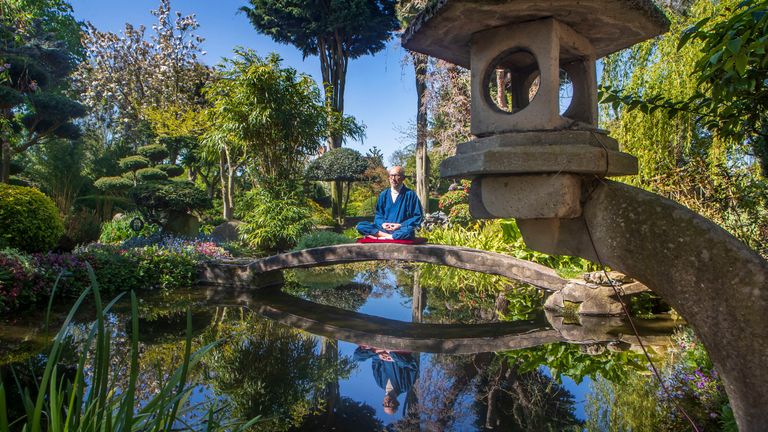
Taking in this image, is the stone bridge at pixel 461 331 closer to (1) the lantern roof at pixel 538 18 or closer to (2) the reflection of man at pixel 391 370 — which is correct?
(2) the reflection of man at pixel 391 370

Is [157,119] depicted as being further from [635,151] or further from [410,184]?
[635,151]

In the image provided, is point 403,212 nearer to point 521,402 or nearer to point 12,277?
point 521,402

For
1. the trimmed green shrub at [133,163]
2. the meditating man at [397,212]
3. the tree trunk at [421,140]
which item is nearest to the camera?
the meditating man at [397,212]

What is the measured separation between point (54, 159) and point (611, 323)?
16123mm

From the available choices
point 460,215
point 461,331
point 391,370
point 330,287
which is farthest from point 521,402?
point 460,215

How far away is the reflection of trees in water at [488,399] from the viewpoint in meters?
2.93

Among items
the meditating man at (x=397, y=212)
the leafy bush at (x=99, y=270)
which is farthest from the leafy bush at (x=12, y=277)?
the meditating man at (x=397, y=212)

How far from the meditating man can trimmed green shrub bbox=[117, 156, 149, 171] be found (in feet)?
43.3

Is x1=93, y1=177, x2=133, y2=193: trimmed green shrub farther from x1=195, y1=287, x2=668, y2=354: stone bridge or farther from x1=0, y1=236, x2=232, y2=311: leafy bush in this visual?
x1=195, y1=287, x2=668, y2=354: stone bridge

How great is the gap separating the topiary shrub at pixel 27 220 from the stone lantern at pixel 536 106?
25.2 feet

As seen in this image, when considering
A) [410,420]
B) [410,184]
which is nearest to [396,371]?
[410,420]

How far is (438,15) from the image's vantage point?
2.38 meters

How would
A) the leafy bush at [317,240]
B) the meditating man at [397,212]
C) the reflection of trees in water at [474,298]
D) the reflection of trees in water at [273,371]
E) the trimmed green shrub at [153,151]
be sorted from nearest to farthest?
1. the reflection of trees in water at [273,371]
2. the reflection of trees in water at [474,298]
3. the meditating man at [397,212]
4. the leafy bush at [317,240]
5. the trimmed green shrub at [153,151]

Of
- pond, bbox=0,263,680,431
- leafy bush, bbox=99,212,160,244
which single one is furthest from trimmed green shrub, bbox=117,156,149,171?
pond, bbox=0,263,680,431
